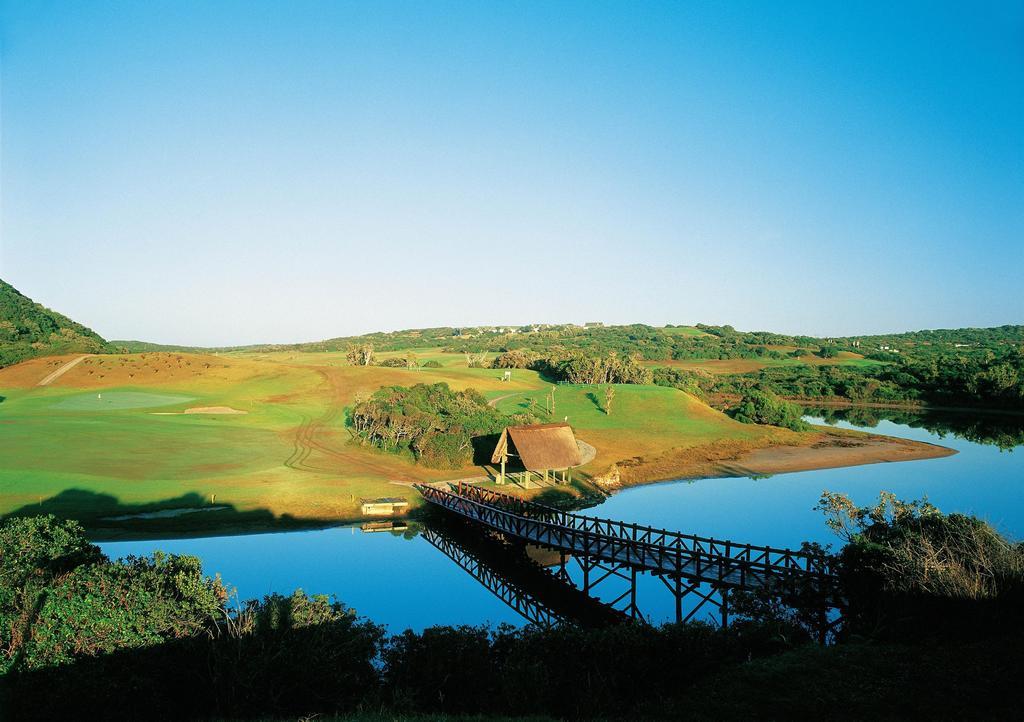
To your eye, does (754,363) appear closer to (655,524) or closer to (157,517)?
(655,524)

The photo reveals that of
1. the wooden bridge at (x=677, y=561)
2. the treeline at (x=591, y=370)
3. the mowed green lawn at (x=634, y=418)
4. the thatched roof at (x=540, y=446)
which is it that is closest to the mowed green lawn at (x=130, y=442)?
the thatched roof at (x=540, y=446)

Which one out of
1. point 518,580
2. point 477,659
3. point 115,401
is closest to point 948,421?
point 518,580

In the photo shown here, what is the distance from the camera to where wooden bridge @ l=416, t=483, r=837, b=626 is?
2075 cm

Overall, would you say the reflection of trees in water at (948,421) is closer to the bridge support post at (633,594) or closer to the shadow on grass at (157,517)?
the bridge support post at (633,594)

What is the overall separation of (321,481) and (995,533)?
35.1 metres

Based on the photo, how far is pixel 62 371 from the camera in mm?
78688

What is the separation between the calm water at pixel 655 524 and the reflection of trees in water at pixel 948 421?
40.3 feet

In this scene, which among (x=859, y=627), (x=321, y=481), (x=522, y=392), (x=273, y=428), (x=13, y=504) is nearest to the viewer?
(x=859, y=627)

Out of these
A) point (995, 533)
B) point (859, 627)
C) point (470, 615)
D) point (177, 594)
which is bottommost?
point (470, 615)

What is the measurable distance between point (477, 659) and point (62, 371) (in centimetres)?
8416

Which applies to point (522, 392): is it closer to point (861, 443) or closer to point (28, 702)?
point (861, 443)

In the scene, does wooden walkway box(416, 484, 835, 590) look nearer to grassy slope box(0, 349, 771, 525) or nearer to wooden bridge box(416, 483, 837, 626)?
wooden bridge box(416, 483, 837, 626)

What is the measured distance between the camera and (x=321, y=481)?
4147 cm

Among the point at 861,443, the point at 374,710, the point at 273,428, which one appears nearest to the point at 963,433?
the point at 861,443
